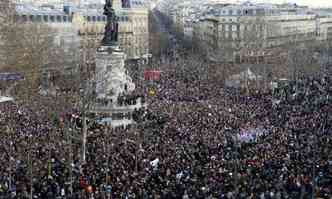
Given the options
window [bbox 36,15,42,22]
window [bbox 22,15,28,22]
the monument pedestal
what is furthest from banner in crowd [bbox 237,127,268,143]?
window [bbox 36,15,42,22]

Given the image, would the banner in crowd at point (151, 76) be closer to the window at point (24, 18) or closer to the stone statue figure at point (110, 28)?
the window at point (24, 18)

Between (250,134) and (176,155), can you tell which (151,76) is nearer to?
(250,134)

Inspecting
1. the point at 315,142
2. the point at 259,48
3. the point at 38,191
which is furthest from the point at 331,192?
the point at 259,48

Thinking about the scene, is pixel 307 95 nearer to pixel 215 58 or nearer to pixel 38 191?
pixel 38 191

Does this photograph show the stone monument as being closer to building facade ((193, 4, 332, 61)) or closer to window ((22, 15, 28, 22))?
window ((22, 15, 28, 22))

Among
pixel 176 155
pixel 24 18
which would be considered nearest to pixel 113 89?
pixel 176 155

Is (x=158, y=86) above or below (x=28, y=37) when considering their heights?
below
